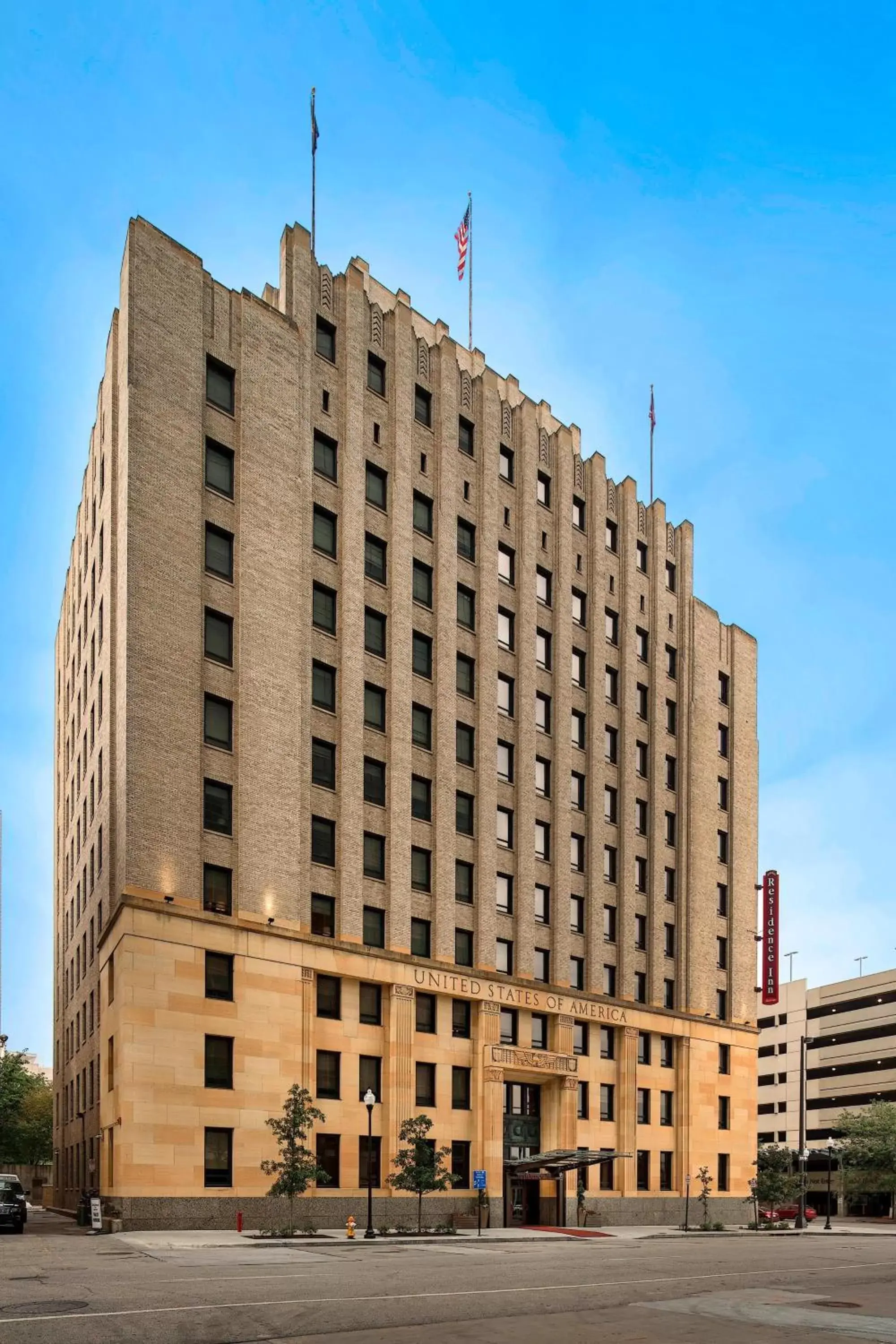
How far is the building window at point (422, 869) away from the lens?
5791cm

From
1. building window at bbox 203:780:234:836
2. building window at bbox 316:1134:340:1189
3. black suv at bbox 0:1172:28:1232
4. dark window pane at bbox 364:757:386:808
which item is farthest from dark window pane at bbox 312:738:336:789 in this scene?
black suv at bbox 0:1172:28:1232

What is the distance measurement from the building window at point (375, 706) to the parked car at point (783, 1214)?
35.8 metres

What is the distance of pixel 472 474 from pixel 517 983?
25.4 metres

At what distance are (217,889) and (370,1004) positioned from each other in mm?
9768

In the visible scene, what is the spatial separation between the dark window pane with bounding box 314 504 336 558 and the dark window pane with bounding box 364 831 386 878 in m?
12.6

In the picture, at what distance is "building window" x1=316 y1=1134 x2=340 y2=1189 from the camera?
50.6 metres

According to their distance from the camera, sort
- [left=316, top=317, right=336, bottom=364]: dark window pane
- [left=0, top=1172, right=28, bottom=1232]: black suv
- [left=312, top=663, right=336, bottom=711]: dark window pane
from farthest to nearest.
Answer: [left=316, top=317, right=336, bottom=364]: dark window pane
[left=312, top=663, right=336, bottom=711]: dark window pane
[left=0, top=1172, right=28, bottom=1232]: black suv

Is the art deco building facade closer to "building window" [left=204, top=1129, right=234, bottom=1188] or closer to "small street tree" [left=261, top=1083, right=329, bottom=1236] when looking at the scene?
"building window" [left=204, top=1129, right=234, bottom=1188]

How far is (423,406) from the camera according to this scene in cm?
6291

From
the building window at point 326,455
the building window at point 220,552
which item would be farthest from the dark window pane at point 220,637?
the building window at point 326,455

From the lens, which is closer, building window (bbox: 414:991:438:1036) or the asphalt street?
the asphalt street

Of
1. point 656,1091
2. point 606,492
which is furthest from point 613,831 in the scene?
point 606,492

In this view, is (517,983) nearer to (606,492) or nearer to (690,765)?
(690,765)

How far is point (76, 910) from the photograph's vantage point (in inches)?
2793
